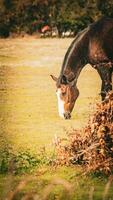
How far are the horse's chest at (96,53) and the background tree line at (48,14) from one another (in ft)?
204

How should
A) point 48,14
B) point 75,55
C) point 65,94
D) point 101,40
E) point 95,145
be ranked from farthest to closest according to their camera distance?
point 48,14, point 101,40, point 75,55, point 65,94, point 95,145

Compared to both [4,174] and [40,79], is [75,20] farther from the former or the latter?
[4,174]

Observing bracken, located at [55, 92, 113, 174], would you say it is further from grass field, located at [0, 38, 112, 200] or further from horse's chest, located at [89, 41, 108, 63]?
horse's chest, located at [89, 41, 108, 63]

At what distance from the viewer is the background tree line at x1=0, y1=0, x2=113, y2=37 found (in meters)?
79.3

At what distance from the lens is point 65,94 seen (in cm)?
1417

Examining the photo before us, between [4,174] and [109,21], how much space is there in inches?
241

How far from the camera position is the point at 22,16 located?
86.4 meters

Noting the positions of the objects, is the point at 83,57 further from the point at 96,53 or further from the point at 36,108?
the point at 36,108

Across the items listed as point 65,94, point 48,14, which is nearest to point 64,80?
point 65,94

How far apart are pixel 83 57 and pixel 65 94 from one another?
1.18 meters

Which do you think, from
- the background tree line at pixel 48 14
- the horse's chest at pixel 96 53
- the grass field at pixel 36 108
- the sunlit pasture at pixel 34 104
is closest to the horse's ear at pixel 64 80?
the grass field at pixel 36 108

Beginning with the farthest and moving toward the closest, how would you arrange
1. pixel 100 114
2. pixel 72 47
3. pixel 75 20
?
pixel 75 20
pixel 72 47
pixel 100 114

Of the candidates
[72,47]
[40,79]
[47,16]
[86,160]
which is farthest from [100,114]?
[47,16]

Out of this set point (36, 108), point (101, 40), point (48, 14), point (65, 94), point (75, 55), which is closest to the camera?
point (65, 94)
